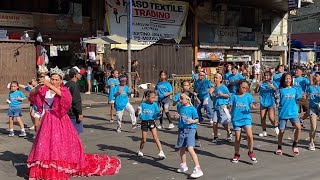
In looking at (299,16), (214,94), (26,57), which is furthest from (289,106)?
(299,16)

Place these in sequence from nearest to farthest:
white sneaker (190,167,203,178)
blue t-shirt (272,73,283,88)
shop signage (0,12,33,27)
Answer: white sneaker (190,167,203,178) → blue t-shirt (272,73,283,88) → shop signage (0,12,33,27)

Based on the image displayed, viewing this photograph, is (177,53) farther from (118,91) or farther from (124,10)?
(118,91)

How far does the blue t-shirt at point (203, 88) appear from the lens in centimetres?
1196

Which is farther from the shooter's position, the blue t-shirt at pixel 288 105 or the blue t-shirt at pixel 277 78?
the blue t-shirt at pixel 277 78

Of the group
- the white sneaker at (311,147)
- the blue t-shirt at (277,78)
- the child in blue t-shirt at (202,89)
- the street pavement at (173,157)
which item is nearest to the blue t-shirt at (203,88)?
the child in blue t-shirt at (202,89)

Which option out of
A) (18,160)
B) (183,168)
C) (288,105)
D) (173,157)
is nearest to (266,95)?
(288,105)

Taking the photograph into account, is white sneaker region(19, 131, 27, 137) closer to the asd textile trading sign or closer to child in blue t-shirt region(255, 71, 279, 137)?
child in blue t-shirt region(255, 71, 279, 137)

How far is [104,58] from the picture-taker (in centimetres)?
2300

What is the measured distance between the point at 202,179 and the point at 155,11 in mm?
19583

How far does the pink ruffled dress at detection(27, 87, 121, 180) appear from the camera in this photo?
6715 millimetres

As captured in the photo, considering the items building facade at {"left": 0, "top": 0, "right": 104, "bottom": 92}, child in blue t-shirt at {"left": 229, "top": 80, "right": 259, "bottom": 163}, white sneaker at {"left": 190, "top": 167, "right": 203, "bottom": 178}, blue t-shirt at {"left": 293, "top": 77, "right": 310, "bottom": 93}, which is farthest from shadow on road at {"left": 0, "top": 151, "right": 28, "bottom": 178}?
building facade at {"left": 0, "top": 0, "right": 104, "bottom": 92}

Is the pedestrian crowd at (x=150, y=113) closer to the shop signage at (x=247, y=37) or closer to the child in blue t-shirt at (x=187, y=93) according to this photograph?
the child in blue t-shirt at (x=187, y=93)

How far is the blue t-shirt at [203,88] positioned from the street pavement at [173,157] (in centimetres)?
92

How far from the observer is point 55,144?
674 cm
